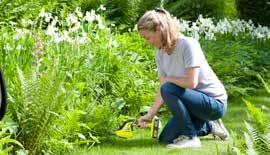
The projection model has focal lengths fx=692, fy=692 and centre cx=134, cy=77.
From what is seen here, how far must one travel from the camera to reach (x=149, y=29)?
17.4 ft

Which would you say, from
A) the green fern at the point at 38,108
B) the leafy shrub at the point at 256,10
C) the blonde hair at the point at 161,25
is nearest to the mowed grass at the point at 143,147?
the green fern at the point at 38,108

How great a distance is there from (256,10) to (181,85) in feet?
22.3

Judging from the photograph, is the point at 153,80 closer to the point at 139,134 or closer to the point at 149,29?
the point at 139,134

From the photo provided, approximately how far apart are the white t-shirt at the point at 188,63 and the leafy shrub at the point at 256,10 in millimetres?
6352

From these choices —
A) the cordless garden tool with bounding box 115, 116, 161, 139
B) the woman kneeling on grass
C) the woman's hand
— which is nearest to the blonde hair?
the woman kneeling on grass

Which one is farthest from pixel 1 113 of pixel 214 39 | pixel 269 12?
pixel 269 12

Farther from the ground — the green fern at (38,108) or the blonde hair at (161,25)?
the blonde hair at (161,25)

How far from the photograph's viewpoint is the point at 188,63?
5410 millimetres

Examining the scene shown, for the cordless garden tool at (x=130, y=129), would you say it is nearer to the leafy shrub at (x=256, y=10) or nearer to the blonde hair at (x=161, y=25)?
the blonde hair at (x=161, y=25)

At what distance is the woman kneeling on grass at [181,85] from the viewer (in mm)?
5367

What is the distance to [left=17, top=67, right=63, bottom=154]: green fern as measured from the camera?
16.4ft

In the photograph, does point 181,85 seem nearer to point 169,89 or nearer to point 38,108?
point 169,89

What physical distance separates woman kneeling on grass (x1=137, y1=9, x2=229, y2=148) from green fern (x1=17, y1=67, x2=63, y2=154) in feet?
2.84

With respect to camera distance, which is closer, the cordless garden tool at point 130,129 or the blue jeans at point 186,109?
the blue jeans at point 186,109
